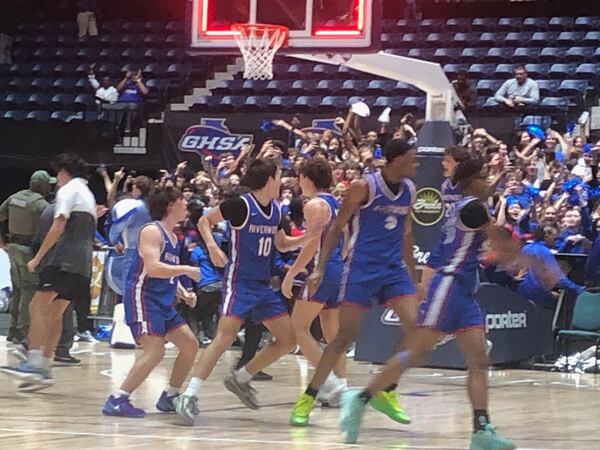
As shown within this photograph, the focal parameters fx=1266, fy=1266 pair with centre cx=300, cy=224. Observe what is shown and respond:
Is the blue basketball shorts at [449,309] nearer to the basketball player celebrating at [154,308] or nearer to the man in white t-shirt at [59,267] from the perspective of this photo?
the basketball player celebrating at [154,308]

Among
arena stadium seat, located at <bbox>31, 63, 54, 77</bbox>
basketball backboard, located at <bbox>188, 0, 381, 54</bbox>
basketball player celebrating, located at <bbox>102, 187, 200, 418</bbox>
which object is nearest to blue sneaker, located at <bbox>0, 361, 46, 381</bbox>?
basketball player celebrating, located at <bbox>102, 187, 200, 418</bbox>

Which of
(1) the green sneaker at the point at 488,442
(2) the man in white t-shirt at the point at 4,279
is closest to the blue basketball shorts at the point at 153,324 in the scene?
(1) the green sneaker at the point at 488,442

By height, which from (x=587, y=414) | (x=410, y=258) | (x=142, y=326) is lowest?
(x=587, y=414)

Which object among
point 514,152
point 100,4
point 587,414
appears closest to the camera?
point 587,414

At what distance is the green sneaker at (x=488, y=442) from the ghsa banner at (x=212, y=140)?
13.6 meters

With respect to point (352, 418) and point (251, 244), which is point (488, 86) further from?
point (352, 418)

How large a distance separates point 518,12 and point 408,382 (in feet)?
45.3

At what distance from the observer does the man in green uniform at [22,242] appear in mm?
13305

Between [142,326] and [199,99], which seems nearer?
[142,326]

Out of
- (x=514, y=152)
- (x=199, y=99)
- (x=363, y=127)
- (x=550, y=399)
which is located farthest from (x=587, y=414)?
(x=199, y=99)

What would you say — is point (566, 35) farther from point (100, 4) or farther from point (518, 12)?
point (100, 4)

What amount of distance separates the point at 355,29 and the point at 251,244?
4.39 metres

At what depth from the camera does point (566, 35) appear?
72.1ft

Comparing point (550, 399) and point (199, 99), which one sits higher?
point (199, 99)
